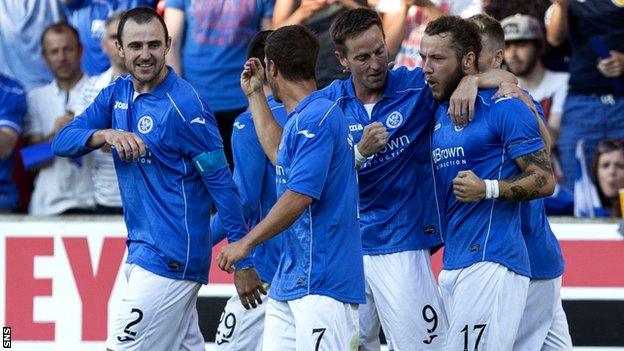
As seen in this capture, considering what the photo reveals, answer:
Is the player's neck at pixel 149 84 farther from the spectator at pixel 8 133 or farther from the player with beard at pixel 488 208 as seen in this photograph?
the spectator at pixel 8 133

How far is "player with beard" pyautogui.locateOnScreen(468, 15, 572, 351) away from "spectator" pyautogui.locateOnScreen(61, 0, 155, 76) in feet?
12.4

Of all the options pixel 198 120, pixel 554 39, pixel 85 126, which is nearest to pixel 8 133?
pixel 85 126

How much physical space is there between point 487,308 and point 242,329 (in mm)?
1860

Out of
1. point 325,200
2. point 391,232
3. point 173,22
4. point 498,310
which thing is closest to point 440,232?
point 391,232

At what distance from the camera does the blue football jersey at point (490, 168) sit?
6887 mm

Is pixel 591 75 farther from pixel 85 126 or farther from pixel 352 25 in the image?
pixel 85 126

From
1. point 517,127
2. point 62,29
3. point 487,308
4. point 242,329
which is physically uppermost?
point 62,29

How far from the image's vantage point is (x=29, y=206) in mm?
10250

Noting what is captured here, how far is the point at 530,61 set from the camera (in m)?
10.1

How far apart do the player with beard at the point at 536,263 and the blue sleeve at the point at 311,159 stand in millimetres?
1447

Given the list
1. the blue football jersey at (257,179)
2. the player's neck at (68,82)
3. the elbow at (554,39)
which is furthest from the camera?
the player's neck at (68,82)

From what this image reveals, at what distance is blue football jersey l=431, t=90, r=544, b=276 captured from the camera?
22.6 feet

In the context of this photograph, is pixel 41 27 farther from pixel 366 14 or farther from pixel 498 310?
pixel 498 310

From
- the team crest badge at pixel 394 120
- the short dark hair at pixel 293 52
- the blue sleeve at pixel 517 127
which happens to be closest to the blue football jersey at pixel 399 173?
the team crest badge at pixel 394 120
